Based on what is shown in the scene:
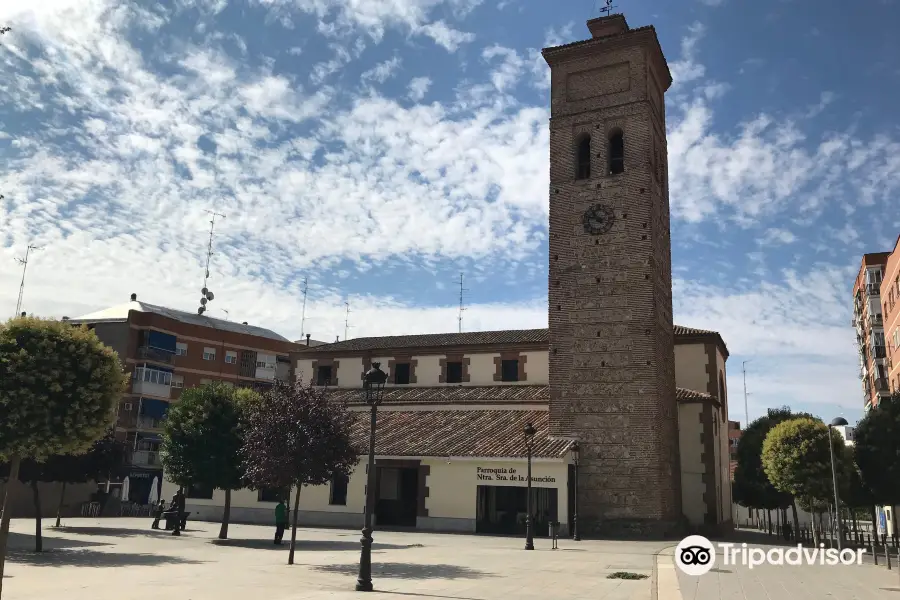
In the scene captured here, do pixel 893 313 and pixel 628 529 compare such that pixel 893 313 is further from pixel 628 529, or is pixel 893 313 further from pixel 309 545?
pixel 309 545

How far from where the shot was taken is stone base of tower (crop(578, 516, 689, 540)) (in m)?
27.5

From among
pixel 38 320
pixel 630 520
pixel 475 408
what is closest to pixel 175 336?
pixel 475 408

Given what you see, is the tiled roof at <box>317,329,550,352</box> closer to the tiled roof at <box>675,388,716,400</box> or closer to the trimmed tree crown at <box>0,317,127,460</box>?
the tiled roof at <box>675,388,716,400</box>

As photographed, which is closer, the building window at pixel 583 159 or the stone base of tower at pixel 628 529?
the stone base of tower at pixel 628 529

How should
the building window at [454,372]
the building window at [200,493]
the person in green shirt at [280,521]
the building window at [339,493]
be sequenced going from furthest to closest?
the building window at [454,372] < the building window at [200,493] < the building window at [339,493] < the person in green shirt at [280,521]

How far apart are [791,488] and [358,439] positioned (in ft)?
63.7

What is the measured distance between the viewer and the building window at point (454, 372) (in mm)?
39000

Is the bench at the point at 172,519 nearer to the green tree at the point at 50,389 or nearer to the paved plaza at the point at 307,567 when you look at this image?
the paved plaza at the point at 307,567

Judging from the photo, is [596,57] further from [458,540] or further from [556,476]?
[458,540]

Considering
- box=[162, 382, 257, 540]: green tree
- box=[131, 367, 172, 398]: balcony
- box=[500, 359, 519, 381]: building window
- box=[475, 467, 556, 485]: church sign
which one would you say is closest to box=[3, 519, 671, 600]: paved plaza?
box=[162, 382, 257, 540]: green tree

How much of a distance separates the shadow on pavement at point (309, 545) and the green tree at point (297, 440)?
3139 millimetres

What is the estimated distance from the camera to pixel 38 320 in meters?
12.3

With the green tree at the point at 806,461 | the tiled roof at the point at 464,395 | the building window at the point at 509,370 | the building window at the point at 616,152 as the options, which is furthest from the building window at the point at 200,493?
the green tree at the point at 806,461

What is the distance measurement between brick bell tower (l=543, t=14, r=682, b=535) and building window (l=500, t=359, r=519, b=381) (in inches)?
257
